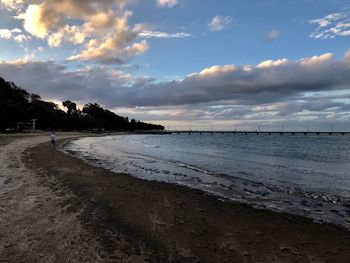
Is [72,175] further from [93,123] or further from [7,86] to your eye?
[93,123]

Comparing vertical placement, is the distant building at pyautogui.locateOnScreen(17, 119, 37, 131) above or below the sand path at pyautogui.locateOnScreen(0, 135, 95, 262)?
above

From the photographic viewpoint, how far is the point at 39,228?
877 centimetres

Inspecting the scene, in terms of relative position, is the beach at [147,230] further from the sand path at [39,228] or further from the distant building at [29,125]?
the distant building at [29,125]

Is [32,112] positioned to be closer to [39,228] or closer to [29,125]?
[29,125]

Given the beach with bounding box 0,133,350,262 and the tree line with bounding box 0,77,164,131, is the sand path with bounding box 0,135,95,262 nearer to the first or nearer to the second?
the beach with bounding box 0,133,350,262

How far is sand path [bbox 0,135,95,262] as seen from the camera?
282 inches

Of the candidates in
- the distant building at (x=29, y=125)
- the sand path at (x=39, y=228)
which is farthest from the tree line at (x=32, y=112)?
the sand path at (x=39, y=228)

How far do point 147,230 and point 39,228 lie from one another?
2.49 metres

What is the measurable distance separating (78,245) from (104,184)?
846 cm

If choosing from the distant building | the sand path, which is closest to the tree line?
the distant building

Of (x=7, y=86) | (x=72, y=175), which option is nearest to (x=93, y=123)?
(x=7, y=86)

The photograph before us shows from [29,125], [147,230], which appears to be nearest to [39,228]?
[147,230]

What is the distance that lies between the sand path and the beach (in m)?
0.02

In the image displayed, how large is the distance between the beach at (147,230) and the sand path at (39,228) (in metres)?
0.02
